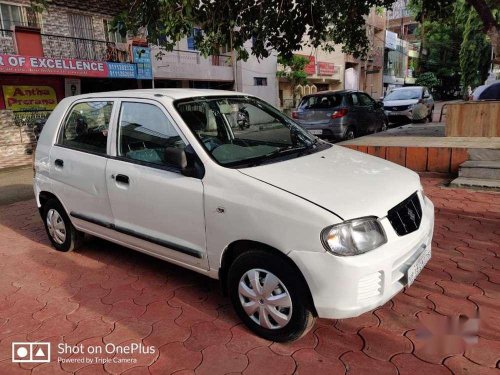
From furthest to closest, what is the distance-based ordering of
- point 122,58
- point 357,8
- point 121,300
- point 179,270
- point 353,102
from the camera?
point 122,58, point 353,102, point 357,8, point 179,270, point 121,300

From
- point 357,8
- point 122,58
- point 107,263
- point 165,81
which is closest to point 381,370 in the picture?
point 107,263

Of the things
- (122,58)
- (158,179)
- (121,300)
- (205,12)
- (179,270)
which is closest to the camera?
(158,179)

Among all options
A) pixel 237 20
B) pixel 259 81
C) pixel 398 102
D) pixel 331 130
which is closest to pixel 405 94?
pixel 398 102

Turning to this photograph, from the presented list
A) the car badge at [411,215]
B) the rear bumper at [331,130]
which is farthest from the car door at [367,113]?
the car badge at [411,215]

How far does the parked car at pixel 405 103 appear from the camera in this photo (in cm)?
1473

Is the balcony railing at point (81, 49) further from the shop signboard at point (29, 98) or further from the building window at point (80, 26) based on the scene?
the shop signboard at point (29, 98)

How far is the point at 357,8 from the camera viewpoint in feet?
26.5

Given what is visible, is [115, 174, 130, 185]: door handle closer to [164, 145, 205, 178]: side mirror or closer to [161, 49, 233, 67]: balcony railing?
[164, 145, 205, 178]: side mirror

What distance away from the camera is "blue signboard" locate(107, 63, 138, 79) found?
1543 centimetres

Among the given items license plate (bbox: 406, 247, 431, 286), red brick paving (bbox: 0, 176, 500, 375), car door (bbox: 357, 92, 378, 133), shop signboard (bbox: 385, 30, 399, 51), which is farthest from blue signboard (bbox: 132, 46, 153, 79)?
shop signboard (bbox: 385, 30, 399, 51)

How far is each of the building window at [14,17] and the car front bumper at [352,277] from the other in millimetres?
14674

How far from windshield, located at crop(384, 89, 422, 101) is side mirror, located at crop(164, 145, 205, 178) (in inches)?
573

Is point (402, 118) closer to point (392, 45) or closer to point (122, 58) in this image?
point (122, 58)

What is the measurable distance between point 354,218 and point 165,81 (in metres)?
19.0
